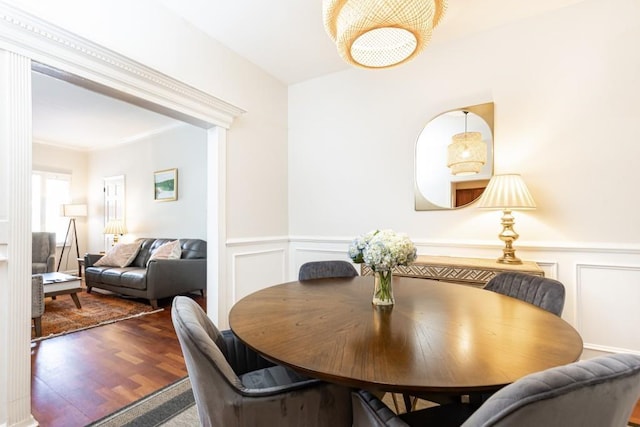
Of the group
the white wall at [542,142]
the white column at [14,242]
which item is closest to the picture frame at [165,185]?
the white wall at [542,142]

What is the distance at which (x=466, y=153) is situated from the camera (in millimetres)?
2584

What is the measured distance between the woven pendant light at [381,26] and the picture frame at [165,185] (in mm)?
4238

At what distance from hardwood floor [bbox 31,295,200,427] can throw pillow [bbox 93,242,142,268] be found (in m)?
1.57

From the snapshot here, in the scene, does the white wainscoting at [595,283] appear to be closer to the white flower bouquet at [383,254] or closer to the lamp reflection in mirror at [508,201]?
the lamp reflection in mirror at [508,201]

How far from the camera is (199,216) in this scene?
4.68 metres

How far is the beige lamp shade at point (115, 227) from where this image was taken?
17.8 ft

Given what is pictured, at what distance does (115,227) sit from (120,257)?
1.26 metres

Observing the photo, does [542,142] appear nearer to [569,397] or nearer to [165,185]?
[569,397]

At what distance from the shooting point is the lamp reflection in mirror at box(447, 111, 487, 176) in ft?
8.33

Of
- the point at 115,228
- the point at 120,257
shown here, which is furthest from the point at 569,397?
the point at 115,228

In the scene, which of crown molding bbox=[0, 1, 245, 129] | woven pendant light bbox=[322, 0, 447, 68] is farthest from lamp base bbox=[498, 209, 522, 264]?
crown molding bbox=[0, 1, 245, 129]

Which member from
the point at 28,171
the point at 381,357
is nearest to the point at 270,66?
the point at 28,171

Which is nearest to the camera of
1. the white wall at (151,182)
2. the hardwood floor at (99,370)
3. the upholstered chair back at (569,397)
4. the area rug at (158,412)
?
the upholstered chair back at (569,397)

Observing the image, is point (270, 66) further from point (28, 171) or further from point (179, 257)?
point (179, 257)
